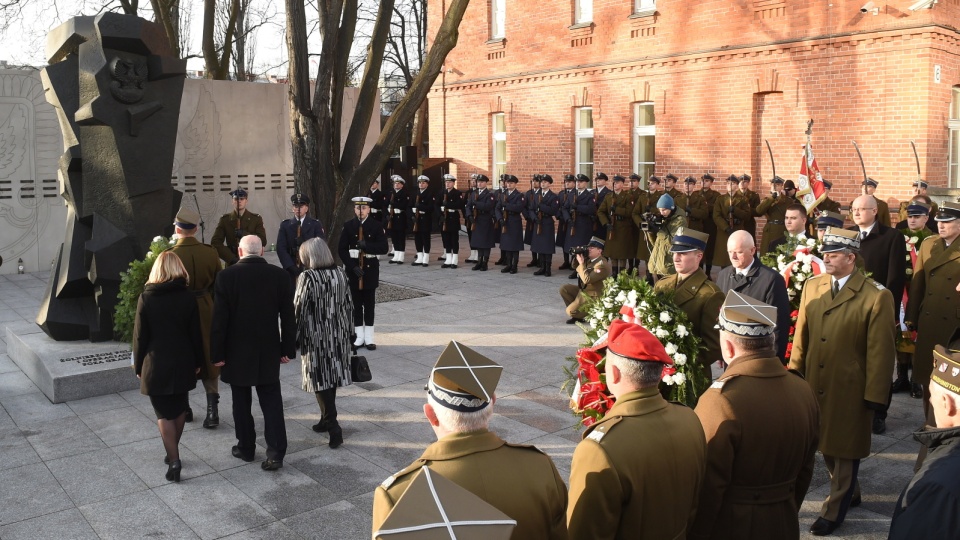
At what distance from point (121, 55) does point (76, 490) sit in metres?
5.38

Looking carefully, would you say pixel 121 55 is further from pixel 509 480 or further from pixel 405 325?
pixel 509 480

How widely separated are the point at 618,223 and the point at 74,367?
10.6 metres

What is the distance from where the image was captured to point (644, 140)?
788 inches

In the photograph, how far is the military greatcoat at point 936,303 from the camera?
7.55 metres

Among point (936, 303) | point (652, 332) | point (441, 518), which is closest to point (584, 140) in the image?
point (936, 303)

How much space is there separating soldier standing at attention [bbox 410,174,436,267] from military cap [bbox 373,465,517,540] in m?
16.4

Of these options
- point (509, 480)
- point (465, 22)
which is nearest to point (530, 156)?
point (465, 22)

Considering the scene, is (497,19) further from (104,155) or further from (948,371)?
(948,371)

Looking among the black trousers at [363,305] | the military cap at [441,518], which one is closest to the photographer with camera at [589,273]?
the black trousers at [363,305]

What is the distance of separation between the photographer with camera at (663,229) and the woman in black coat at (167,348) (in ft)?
26.1

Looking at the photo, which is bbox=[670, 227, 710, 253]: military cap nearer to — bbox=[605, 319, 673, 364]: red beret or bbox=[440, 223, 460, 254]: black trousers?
bbox=[605, 319, 673, 364]: red beret

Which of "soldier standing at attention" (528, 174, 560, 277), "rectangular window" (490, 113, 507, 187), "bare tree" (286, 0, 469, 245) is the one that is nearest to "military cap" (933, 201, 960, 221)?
"bare tree" (286, 0, 469, 245)

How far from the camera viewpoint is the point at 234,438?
24.9 feet

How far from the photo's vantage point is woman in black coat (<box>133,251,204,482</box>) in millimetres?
6516
